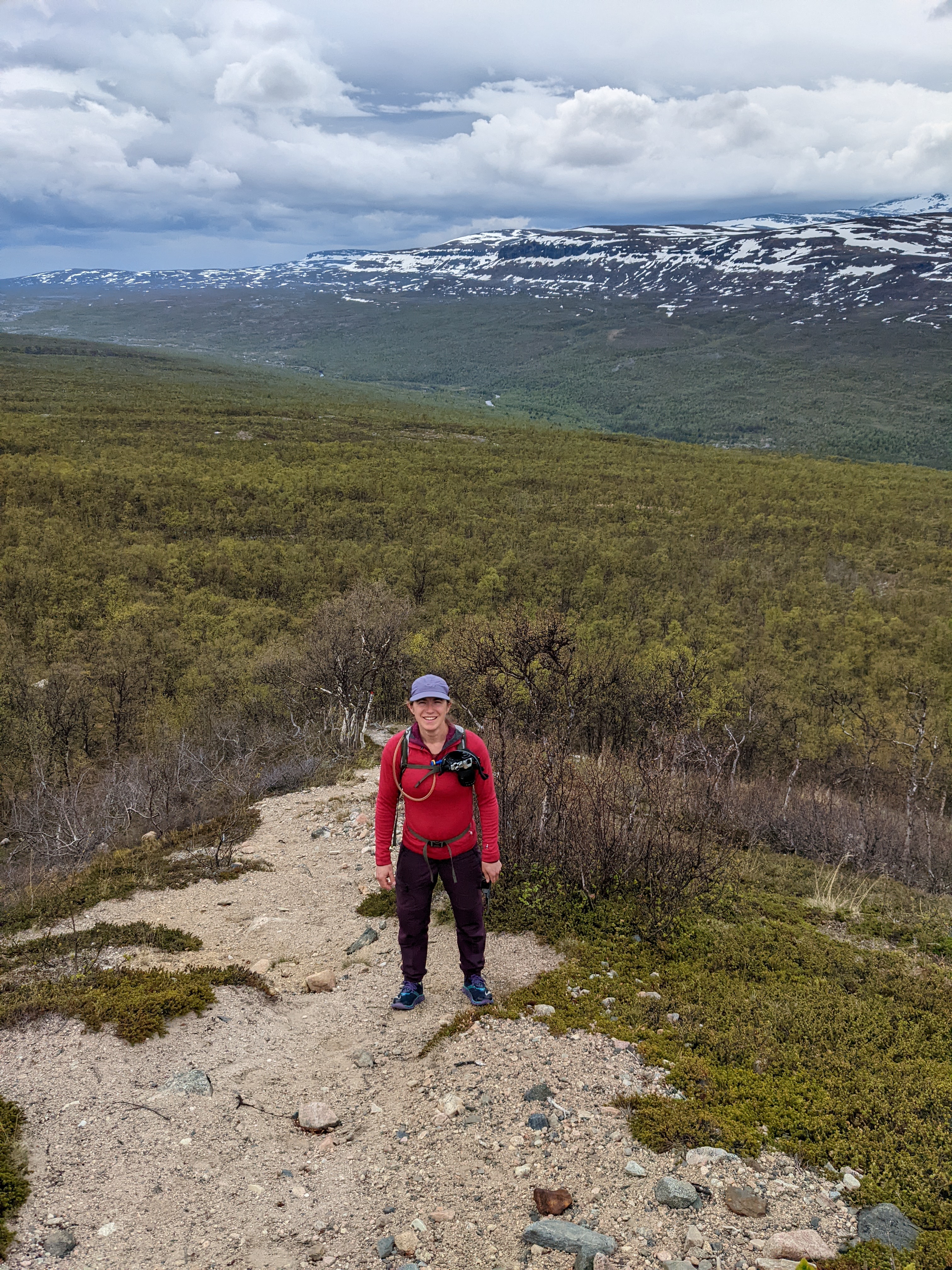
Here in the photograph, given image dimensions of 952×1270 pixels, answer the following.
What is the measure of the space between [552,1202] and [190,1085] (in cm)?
221

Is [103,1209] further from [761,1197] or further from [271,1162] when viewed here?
[761,1197]

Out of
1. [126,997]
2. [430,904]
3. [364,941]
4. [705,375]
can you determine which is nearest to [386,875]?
[430,904]

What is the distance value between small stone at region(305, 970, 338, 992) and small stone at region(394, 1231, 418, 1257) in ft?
8.34

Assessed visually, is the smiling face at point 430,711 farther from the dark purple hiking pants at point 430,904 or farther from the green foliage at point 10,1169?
the green foliage at point 10,1169

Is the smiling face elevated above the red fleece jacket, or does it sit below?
above

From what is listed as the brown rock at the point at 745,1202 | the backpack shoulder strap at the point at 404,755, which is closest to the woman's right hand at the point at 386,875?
the backpack shoulder strap at the point at 404,755

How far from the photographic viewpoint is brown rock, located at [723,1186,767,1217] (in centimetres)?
319

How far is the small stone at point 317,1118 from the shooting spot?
3857 millimetres

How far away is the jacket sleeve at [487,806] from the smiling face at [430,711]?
28 cm

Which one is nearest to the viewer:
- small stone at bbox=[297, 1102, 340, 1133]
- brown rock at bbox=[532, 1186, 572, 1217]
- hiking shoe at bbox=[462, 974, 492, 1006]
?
brown rock at bbox=[532, 1186, 572, 1217]

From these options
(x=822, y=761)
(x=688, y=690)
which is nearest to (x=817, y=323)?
(x=822, y=761)

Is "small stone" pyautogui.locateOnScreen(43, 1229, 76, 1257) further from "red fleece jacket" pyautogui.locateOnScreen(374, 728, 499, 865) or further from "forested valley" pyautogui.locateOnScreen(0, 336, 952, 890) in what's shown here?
"forested valley" pyautogui.locateOnScreen(0, 336, 952, 890)

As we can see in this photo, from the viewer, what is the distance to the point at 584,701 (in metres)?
11.0

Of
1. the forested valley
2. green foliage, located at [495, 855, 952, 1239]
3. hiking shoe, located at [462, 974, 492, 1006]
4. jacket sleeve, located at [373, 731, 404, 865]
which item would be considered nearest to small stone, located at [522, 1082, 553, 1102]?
green foliage, located at [495, 855, 952, 1239]
